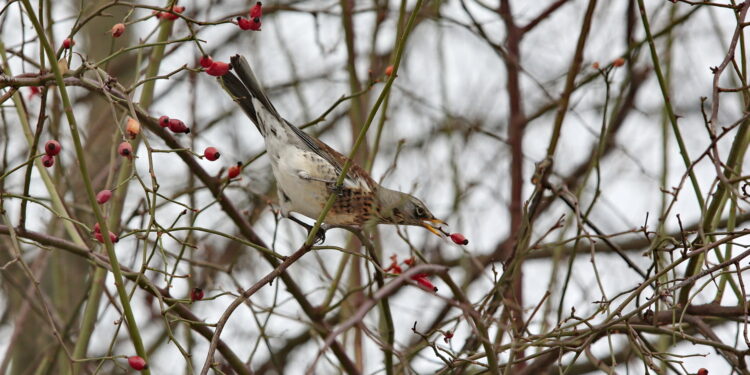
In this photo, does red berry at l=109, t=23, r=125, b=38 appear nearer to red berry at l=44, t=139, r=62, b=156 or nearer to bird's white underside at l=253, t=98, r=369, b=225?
red berry at l=44, t=139, r=62, b=156

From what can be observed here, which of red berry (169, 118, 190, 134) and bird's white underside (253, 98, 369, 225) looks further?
bird's white underside (253, 98, 369, 225)

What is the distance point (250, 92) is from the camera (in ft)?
13.4

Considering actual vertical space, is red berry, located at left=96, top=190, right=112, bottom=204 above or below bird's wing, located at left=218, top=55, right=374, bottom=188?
below

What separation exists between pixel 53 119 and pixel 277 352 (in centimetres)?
229

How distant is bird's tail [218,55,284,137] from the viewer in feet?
13.0

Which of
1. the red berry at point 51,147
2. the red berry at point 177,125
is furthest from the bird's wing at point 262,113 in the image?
the red berry at point 51,147

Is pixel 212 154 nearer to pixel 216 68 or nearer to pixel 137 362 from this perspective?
pixel 216 68

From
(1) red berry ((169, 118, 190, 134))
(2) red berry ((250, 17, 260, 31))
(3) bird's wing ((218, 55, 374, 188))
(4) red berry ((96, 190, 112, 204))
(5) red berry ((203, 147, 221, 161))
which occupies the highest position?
(3) bird's wing ((218, 55, 374, 188))

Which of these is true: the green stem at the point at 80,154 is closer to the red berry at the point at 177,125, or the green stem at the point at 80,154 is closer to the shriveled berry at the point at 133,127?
the shriveled berry at the point at 133,127

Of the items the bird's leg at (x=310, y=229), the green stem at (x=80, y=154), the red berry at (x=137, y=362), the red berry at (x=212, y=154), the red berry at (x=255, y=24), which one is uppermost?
A: the bird's leg at (x=310, y=229)

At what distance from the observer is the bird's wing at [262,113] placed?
403 cm

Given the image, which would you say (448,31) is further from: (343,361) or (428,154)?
(343,361)

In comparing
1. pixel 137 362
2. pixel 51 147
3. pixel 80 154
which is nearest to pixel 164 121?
pixel 51 147

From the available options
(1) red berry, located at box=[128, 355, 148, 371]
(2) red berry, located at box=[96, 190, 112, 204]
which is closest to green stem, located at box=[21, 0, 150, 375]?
(1) red berry, located at box=[128, 355, 148, 371]
